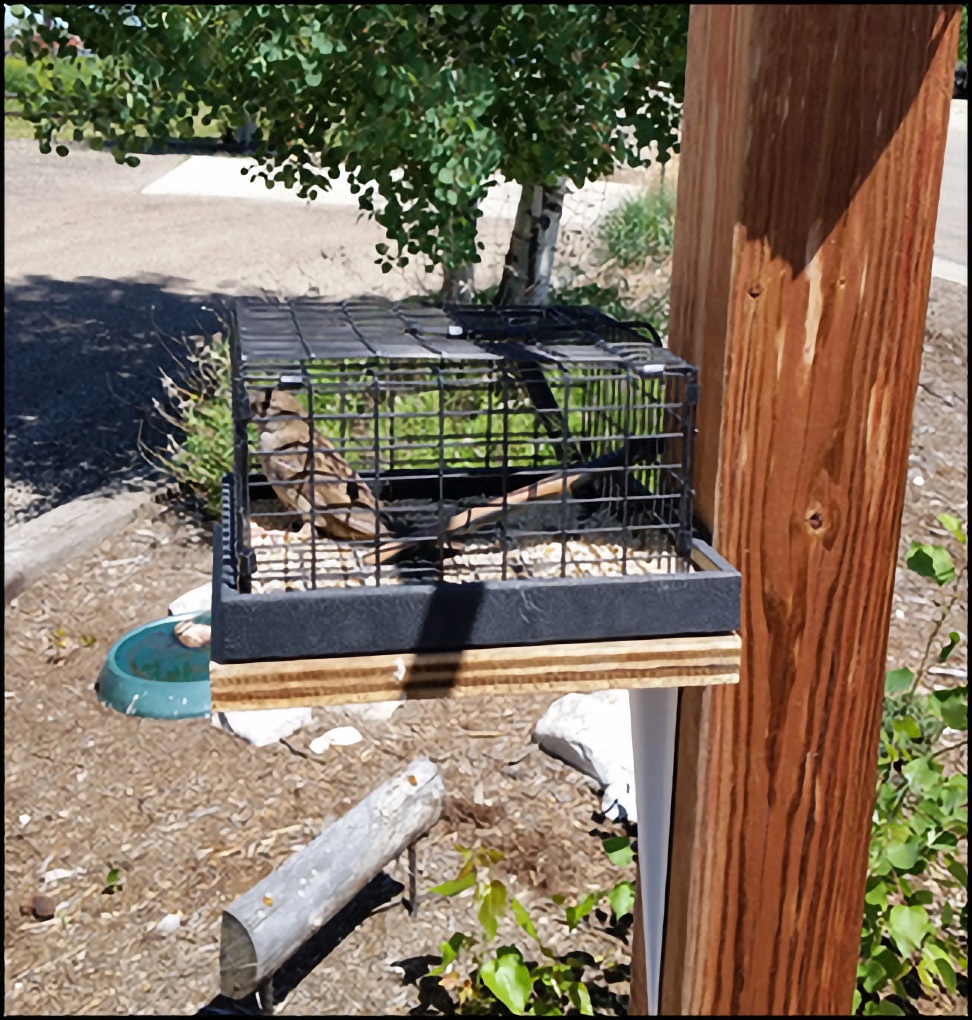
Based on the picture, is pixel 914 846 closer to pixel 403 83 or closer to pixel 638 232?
pixel 403 83

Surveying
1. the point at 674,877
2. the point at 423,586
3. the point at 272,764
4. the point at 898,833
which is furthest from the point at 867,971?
the point at 272,764

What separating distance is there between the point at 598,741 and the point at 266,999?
132 centimetres

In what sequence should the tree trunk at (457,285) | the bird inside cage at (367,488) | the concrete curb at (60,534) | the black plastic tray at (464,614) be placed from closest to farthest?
the black plastic tray at (464,614) < the bird inside cage at (367,488) < the concrete curb at (60,534) < the tree trunk at (457,285)

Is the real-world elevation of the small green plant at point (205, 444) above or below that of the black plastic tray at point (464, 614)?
below

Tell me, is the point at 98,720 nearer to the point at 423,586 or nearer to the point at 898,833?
the point at 898,833

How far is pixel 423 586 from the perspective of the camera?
130 cm

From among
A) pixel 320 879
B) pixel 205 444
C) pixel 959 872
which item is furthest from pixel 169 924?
pixel 205 444

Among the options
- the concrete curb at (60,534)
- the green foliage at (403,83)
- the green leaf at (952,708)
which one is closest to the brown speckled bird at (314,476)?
the green leaf at (952,708)

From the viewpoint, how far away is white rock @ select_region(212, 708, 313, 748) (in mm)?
4039

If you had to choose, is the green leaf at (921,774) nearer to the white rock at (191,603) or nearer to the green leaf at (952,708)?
the green leaf at (952,708)

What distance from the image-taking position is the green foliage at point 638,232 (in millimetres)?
10047

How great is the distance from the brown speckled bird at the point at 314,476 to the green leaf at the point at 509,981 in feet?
3.30

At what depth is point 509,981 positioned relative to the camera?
2320 mm

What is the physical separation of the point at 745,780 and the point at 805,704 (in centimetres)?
12
